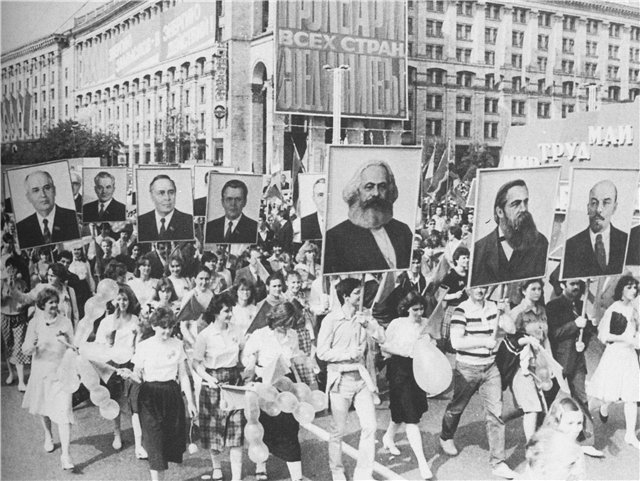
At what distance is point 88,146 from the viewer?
20.2 ft

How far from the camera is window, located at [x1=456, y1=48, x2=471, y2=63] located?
6.61m

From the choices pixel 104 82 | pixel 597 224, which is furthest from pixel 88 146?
pixel 597 224

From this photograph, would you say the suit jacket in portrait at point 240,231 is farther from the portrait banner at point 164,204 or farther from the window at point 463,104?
the window at point 463,104

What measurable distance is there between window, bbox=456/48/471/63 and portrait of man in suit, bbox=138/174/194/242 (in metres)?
2.31

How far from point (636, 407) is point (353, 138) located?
293 centimetres

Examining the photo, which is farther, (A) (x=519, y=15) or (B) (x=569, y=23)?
(B) (x=569, y=23)

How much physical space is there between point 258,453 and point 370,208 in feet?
5.73

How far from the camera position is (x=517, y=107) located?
22.5ft

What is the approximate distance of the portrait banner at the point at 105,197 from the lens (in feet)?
19.7

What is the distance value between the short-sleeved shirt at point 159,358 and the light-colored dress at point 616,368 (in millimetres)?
3189

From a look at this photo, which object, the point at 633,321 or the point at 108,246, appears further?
the point at 633,321

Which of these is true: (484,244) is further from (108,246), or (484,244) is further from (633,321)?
(108,246)

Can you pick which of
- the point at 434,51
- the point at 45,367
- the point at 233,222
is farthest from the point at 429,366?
the point at 45,367

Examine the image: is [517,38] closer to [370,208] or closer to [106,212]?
[370,208]
